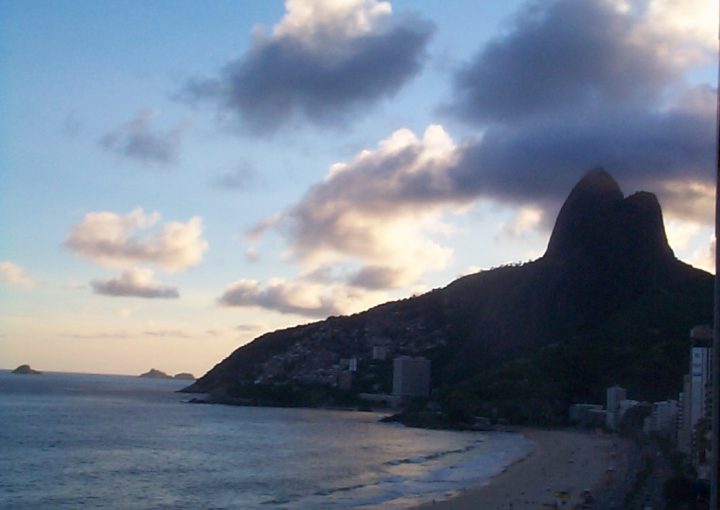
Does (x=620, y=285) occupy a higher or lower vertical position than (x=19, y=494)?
higher

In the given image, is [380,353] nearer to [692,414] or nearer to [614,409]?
[614,409]

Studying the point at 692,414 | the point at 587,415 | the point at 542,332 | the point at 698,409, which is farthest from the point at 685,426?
the point at 542,332

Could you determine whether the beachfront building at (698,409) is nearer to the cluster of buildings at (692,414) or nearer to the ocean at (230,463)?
the cluster of buildings at (692,414)

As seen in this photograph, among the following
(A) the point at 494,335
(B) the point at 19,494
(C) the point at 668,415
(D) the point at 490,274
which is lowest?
(B) the point at 19,494

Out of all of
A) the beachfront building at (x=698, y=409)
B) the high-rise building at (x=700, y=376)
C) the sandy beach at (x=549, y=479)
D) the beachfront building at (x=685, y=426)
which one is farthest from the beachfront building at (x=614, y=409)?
the high-rise building at (x=700, y=376)

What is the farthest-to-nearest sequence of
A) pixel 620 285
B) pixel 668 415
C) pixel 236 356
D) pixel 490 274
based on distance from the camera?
pixel 236 356
pixel 490 274
pixel 620 285
pixel 668 415

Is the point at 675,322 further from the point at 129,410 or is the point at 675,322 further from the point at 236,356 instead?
the point at 236,356

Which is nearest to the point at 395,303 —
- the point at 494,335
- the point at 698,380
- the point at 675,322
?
the point at 494,335
